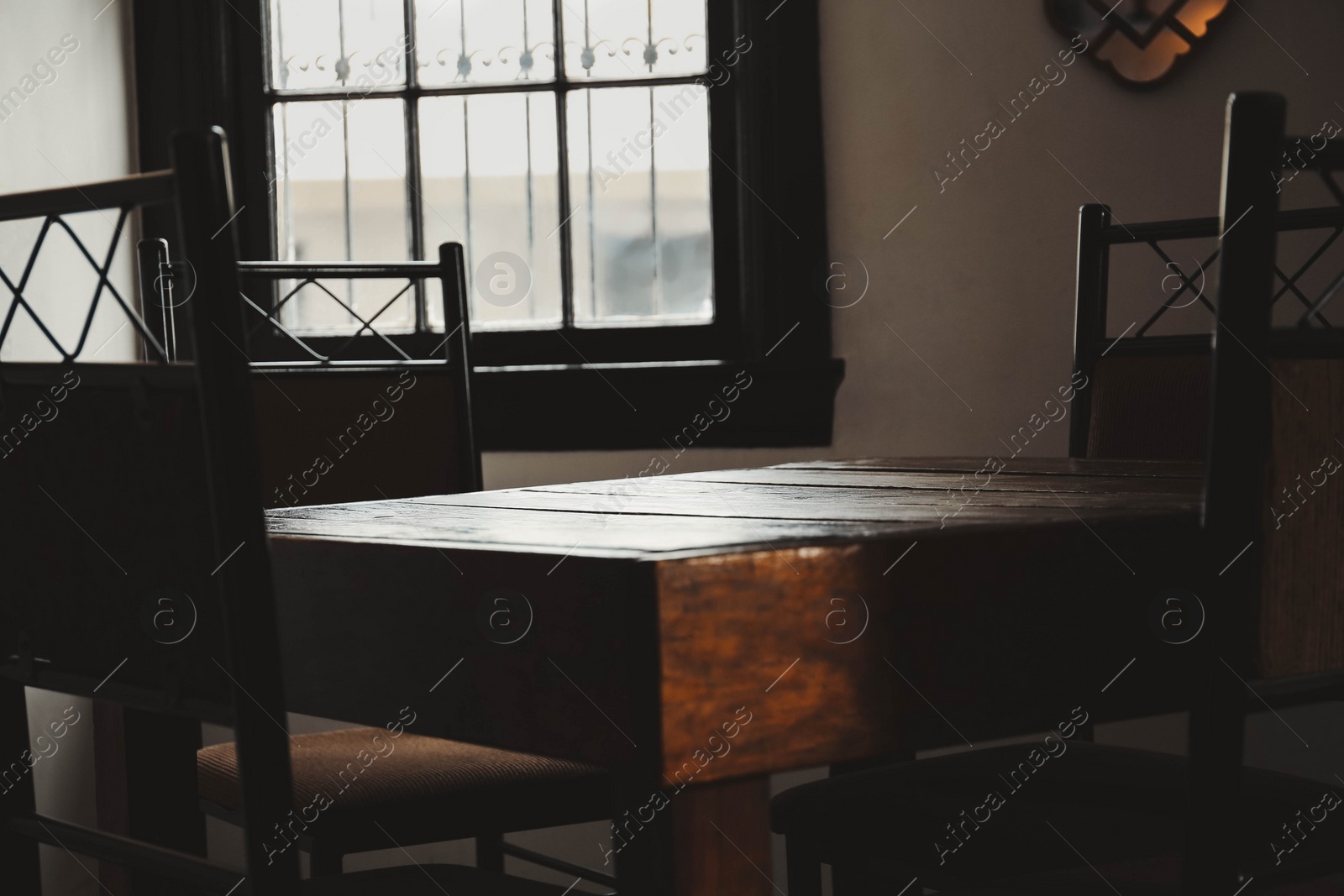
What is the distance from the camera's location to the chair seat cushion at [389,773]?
1304mm

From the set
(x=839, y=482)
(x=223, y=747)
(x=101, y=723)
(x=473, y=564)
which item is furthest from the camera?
(x=101, y=723)

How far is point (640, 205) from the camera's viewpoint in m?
2.52

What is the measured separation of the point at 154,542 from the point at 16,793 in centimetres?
28

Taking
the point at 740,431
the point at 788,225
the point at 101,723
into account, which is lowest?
the point at 101,723

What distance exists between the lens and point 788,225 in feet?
7.90

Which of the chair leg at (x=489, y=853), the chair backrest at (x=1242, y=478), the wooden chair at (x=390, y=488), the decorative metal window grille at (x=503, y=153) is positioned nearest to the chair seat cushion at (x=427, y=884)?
the wooden chair at (x=390, y=488)

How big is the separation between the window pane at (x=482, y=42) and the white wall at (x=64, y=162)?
0.58 metres

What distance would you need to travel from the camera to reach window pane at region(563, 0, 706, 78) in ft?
8.17

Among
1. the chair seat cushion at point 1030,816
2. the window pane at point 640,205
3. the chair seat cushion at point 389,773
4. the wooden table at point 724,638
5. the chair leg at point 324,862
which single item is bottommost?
the chair leg at point 324,862

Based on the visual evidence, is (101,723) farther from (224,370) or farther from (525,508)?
(224,370)

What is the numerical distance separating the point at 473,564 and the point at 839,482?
58 cm

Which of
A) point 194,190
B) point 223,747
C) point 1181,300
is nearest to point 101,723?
point 223,747

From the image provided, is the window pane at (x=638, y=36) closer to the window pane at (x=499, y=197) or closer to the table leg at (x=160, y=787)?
the window pane at (x=499, y=197)

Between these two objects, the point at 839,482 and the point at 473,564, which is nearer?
the point at 473,564
